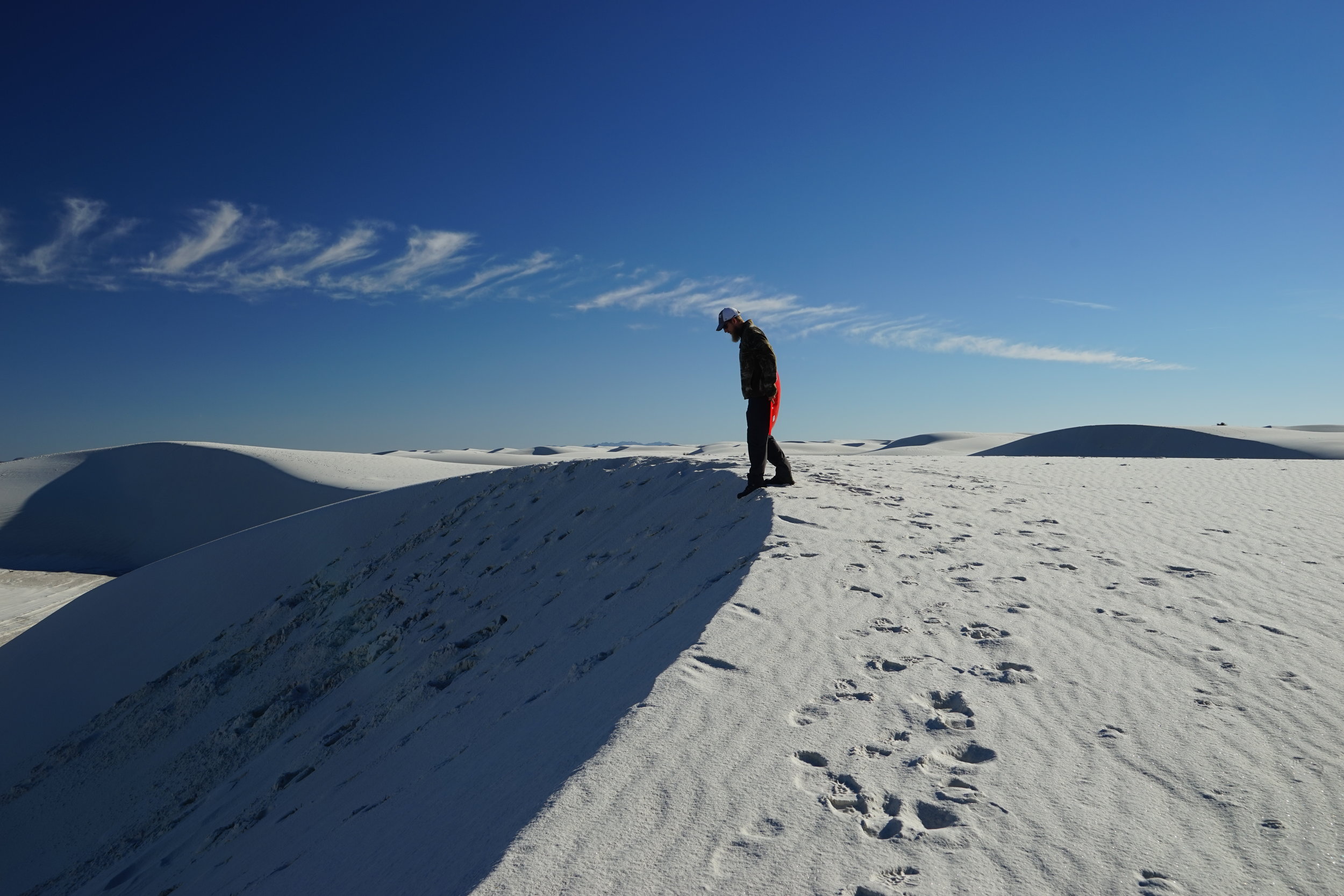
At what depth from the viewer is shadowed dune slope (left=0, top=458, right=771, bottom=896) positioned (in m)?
3.14

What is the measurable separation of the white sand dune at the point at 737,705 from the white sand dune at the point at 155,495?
54.5 ft

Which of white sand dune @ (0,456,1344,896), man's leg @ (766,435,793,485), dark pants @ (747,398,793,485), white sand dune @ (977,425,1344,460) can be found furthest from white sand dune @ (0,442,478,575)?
white sand dune @ (977,425,1344,460)

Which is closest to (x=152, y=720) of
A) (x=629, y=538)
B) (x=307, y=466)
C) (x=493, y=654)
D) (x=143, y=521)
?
(x=493, y=654)

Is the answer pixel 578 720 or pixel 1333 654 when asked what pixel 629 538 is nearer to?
pixel 578 720

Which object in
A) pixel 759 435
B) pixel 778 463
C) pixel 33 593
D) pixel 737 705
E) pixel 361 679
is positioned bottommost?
pixel 33 593

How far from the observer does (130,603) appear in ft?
33.3

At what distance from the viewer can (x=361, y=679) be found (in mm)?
6328

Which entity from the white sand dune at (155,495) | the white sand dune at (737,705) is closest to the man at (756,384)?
the white sand dune at (737,705)

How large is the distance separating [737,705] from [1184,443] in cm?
3082

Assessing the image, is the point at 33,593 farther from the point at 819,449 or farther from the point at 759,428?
the point at 819,449

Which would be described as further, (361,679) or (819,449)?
(819,449)

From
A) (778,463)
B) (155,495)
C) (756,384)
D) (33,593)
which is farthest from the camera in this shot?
(155,495)

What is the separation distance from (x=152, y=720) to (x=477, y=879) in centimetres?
782

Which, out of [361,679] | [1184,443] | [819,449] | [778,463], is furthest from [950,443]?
[361,679]
